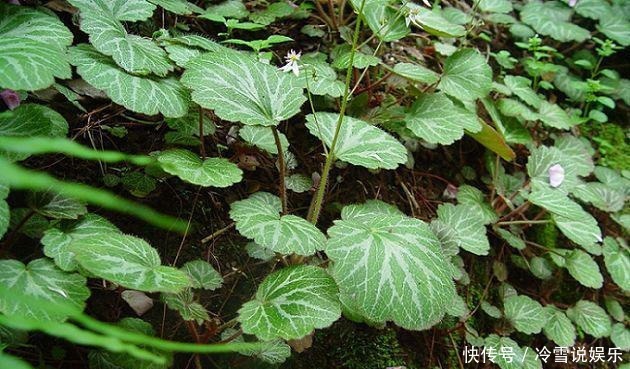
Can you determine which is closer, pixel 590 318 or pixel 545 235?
pixel 590 318

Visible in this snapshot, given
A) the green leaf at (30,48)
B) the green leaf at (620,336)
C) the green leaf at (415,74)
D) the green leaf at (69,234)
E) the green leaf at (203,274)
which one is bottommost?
the green leaf at (620,336)

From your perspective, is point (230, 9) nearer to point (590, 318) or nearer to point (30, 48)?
point (30, 48)

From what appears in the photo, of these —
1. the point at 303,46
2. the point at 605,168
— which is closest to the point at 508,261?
the point at 605,168

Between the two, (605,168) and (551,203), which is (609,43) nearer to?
(605,168)

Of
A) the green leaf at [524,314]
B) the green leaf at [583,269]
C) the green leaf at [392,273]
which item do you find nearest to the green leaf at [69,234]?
the green leaf at [392,273]

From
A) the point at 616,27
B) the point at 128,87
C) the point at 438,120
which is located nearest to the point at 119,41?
the point at 128,87

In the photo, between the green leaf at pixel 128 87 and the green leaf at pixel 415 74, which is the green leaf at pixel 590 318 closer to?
the green leaf at pixel 415 74
